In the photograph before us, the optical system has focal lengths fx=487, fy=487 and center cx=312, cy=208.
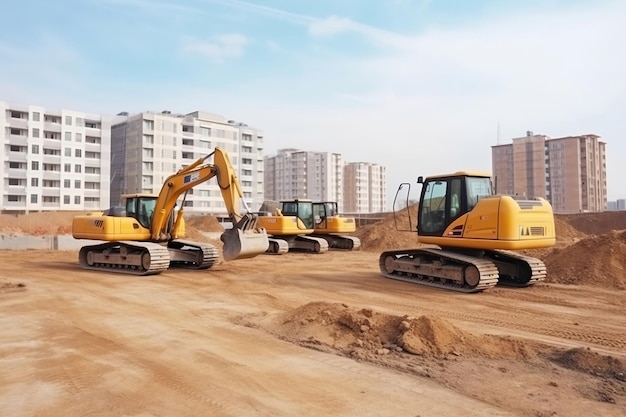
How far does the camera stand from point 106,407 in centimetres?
436

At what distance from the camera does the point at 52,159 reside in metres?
57.5

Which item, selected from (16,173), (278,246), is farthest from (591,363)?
(16,173)

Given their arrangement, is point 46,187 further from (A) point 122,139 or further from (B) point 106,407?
(B) point 106,407

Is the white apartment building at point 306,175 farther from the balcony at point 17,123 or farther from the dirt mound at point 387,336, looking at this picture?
the dirt mound at point 387,336

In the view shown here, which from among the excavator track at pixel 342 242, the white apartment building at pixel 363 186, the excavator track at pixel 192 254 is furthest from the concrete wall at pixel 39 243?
the white apartment building at pixel 363 186

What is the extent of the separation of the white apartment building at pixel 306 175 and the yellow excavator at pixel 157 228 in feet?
293

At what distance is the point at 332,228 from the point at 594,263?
1426 cm

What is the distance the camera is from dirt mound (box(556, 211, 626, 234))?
34.3 meters

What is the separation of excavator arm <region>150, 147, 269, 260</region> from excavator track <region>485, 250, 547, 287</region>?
607 cm

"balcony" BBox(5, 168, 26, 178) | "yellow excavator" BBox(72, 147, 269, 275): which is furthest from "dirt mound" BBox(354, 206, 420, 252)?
"balcony" BBox(5, 168, 26, 178)

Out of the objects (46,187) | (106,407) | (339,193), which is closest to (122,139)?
(46,187)

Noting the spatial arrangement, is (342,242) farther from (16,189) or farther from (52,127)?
(52,127)

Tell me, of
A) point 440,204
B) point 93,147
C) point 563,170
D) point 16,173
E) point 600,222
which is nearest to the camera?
point 440,204

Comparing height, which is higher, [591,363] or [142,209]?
[142,209]
